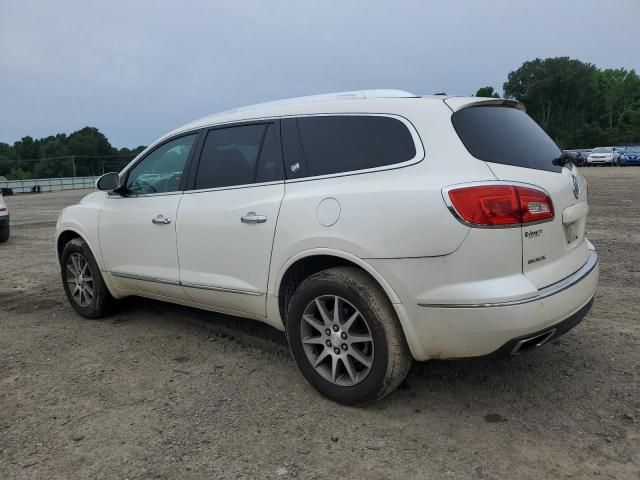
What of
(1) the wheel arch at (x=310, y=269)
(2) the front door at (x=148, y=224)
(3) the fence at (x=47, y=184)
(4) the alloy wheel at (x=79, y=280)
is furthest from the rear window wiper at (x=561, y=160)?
(3) the fence at (x=47, y=184)

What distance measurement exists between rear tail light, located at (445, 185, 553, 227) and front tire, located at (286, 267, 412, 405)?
0.64 metres

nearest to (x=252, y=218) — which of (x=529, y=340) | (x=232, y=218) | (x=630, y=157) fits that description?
(x=232, y=218)

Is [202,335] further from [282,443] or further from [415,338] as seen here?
[415,338]

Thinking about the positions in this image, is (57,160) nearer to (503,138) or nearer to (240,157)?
(240,157)

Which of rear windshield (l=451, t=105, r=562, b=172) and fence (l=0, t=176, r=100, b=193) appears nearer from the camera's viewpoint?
rear windshield (l=451, t=105, r=562, b=172)

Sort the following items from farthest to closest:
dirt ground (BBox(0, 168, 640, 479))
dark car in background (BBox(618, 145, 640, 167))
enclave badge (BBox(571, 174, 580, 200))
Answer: dark car in background (BBox(618, 145, 640, 167)) → enclave badge (BBox(571, 174, 580, 200)) → dirt ground (BBox(0, 168, 640, 479))

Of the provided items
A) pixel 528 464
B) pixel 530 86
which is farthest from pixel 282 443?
pixel 530 86

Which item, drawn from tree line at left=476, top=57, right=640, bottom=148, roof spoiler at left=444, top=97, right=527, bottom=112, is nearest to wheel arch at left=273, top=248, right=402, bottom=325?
roof spoiler at left=444, top=97, right=527, bottom=112

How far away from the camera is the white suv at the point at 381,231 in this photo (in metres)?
2.68

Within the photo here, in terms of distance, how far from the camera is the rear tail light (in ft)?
8.68

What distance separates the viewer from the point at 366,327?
3.04m

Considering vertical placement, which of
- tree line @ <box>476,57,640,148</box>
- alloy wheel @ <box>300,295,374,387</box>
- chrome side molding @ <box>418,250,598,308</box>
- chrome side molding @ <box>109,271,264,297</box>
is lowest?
alloy wheel @ <box>300,295,374,387</box>

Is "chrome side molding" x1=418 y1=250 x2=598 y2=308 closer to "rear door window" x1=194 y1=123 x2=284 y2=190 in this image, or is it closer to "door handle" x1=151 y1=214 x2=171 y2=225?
"rear door window" x1=194 y1=123 x2=284 y2=190

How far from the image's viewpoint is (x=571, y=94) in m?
89.0
